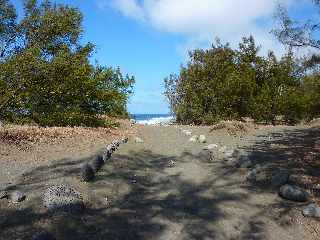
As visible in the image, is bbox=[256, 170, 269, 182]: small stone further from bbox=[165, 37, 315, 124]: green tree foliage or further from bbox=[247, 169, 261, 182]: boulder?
bbox=[165, 37, 315, 124]: green tree foliage

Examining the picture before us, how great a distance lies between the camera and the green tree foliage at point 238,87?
25.1m

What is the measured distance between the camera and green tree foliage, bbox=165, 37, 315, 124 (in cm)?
2509

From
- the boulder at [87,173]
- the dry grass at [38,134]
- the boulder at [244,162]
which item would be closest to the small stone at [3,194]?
the boulder at [87,173]

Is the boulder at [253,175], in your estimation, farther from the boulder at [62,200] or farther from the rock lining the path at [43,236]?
the rock lining the path at [43,236]

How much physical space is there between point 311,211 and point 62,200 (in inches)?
162

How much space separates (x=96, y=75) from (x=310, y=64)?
7.71 meters

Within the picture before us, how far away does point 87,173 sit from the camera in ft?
28.9

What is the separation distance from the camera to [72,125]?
17469 mm

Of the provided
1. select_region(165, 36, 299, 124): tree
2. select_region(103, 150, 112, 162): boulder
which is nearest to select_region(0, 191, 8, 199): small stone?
select_region(103, 150, 112, 162): boulder

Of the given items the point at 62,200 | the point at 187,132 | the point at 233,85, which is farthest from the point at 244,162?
the point at 233,85

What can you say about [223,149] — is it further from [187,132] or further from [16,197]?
[16,197]

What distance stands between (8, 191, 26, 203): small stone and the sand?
4.8 inches

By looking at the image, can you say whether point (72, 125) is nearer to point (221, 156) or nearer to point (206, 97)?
point (221, 156)

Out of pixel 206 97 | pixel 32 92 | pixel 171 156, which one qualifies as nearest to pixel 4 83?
pixel 32 92
